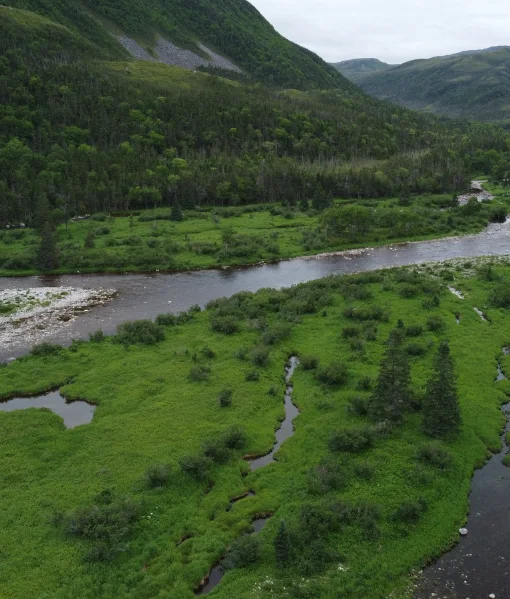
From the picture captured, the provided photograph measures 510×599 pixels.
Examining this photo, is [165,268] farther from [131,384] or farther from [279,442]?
[279,442]

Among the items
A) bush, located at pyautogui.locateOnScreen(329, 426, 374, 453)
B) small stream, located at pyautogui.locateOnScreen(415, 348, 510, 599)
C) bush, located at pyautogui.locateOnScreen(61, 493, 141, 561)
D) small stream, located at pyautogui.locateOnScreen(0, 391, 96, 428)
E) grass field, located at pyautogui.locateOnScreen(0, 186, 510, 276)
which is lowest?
small stream, located at pyautogui.locateOnScreen(415, 348, 510, 599)

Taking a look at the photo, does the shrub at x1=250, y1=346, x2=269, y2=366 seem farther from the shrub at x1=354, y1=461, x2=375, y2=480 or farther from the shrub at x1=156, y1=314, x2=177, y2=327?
the shrub at x1=354, y1=461, x2=375, y2=480

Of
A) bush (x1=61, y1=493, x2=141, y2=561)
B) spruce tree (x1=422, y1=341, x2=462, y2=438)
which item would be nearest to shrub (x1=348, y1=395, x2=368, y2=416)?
spruce tree (x1=422, y1=341, x2=462, y2=438)

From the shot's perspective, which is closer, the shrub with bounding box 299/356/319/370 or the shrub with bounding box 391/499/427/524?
the shrub with bounding box 391/499/427/524

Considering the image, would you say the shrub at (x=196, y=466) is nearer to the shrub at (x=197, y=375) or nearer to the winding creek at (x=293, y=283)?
the winding creek at (x=293, y=283)

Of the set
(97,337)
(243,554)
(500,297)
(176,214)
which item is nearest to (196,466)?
(243,554)

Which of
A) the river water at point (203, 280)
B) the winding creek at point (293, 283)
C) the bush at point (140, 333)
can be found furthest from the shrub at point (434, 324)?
the bush at point (140, 333)

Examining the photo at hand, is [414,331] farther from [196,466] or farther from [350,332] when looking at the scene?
[196,466]
